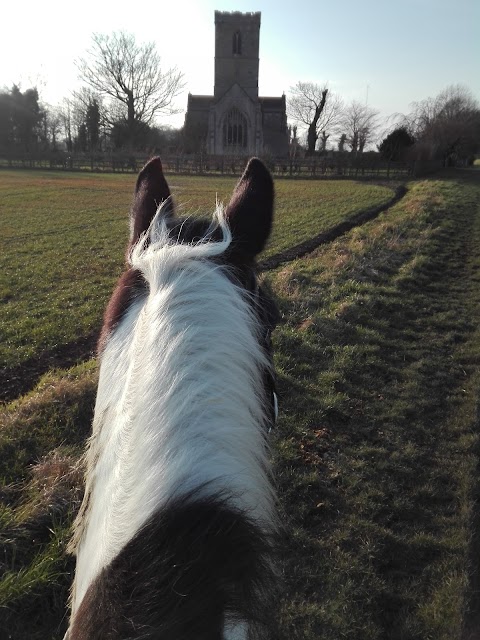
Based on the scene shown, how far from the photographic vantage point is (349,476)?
3.46 metres

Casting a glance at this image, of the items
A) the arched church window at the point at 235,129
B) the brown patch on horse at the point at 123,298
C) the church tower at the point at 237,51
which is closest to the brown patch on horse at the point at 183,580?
the brown patch on horse at the point at 123,298

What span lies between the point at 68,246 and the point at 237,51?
61.2 m

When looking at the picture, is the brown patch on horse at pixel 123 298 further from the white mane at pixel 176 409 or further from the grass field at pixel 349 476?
the grass field at pixel 349 476

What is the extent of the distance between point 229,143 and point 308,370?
59318 millimetres

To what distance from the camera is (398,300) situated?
7641 millimetres

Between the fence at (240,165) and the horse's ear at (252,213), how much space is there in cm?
3592

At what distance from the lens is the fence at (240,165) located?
3888 cm

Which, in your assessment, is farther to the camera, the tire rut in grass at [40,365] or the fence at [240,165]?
the fence at [240,165]

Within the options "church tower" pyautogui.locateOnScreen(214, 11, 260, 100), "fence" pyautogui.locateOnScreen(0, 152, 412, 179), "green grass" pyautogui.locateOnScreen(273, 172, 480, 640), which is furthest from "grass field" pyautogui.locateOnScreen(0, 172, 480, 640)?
"church tower" pyautogui.locateOnScreen(214, 11, 260, 100)

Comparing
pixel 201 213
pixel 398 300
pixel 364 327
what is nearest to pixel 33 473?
pixel 201 213

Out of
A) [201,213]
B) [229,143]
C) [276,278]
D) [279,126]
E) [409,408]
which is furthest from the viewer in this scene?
[279,126]

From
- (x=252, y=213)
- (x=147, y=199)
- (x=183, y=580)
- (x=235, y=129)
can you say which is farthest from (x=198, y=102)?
(x=183, y=580)

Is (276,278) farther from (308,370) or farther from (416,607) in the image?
(416,607)

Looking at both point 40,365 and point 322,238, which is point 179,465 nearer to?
point 40,365
